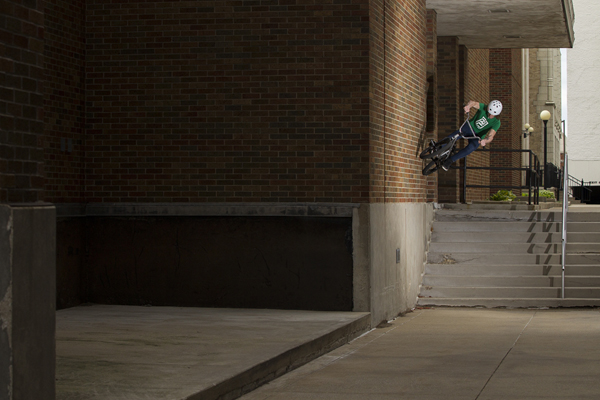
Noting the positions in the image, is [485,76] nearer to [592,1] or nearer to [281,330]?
[281,330]

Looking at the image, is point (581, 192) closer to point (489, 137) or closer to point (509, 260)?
point (509, 260)

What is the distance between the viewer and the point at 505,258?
597 inches

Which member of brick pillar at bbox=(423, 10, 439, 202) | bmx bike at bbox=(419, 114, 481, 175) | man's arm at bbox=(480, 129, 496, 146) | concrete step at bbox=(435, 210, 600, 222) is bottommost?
concrete step at bbox=(435, 210, 600, 222)

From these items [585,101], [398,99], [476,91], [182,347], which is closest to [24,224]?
[182,347]

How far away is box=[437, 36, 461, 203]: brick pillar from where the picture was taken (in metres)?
18.8

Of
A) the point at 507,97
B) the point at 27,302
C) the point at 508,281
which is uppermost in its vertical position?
the point at 507,97

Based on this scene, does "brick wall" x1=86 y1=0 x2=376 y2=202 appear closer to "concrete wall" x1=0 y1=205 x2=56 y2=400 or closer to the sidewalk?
the sidewalk

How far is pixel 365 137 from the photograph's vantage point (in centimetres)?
1090

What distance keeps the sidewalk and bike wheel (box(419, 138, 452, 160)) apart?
3.45m

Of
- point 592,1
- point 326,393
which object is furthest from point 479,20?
point 592,1

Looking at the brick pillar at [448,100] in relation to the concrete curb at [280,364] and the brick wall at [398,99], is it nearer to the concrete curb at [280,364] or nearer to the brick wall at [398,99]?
the brick wall at [398,99]

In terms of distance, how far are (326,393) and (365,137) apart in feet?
15.3

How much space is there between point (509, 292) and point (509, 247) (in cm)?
151

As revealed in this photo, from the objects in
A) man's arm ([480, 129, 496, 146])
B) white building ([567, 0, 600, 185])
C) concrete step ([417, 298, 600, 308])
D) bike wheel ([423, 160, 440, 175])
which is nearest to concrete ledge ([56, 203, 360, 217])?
concrete step ([417, 298, 600, 308])
